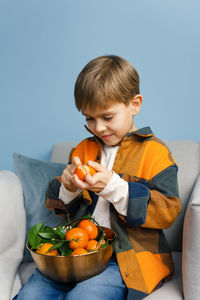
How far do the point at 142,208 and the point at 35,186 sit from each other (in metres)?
0.57

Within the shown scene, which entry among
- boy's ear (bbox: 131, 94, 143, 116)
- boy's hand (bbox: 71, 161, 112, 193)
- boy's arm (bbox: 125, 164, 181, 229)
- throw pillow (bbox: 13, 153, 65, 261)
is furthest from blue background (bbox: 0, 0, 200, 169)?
boy's hand (bbox: 71, 161, 112, 193)

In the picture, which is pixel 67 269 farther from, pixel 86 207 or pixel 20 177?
pixel 20 177

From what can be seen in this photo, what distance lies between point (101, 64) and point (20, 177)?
0.63 meters

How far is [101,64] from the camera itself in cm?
116

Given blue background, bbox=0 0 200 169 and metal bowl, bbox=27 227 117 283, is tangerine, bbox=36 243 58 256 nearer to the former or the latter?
metal bowl, bbox=27 227 117 283

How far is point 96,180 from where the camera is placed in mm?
1012

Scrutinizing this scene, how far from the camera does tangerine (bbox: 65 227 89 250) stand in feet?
3.20

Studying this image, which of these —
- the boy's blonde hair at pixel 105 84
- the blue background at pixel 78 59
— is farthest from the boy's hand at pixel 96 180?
the blue background at pixel 78 59

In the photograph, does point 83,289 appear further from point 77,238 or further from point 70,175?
point 70,175

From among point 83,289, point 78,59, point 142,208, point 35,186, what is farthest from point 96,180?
point 78,59

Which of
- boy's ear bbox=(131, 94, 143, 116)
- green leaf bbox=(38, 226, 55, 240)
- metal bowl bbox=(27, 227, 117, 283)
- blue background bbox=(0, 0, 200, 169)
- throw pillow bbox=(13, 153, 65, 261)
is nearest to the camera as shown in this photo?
metal bowl bbox=(27, 227, 117, 283)

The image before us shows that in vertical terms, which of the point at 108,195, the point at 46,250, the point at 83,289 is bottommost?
the point at 83,289

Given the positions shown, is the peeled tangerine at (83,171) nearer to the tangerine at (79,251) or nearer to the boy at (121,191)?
the boy at (121,191)

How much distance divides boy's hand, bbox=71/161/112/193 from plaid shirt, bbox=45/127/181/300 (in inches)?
3.5
